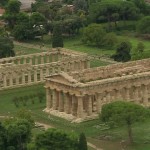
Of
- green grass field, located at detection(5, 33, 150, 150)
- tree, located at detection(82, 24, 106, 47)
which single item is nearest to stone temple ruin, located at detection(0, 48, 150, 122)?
green grass field, located at detection(5, 33, 150, 150)

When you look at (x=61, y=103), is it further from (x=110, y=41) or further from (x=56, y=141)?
(x=110, y=41)

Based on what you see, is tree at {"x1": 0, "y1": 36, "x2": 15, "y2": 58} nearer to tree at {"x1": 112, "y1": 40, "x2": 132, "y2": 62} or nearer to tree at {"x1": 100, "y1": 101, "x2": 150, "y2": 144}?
tree at {"x1": 112, "y1": 40, "x2": 132, "y2": 62}

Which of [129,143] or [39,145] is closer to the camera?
[39,145]

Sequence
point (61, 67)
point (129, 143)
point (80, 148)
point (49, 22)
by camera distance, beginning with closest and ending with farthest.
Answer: point (80, 148)
point (129, 143)
point (61, 67)
point (49, 22)

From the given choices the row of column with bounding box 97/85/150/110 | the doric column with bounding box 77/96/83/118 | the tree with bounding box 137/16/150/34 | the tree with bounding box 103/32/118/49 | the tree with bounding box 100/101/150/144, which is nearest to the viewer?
the tree with bounding box 100/101/150/144

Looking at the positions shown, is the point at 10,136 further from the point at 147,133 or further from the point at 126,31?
the point at 126,31

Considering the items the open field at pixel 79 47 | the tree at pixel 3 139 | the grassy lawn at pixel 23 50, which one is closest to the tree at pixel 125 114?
the tree at pixel 3 139

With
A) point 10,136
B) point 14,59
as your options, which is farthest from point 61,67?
point 10,136
